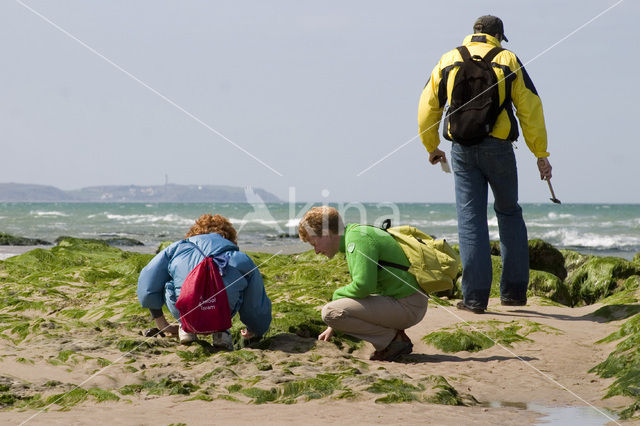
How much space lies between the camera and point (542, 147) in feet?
20.4

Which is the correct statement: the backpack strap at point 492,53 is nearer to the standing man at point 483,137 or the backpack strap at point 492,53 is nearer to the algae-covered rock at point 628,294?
the standing man at point 483,137

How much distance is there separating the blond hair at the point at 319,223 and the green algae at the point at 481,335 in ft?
4.57

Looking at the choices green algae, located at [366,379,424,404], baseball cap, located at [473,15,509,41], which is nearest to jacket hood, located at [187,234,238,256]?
green algae, located at [366,379,424,404]

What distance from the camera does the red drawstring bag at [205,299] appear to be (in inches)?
201

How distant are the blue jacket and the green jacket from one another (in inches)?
27.2

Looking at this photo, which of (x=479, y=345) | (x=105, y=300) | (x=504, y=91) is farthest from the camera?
(x=105, y=300)

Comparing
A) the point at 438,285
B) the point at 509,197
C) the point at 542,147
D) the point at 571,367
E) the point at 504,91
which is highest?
the point at 504,91

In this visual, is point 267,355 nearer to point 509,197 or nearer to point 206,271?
point 206,271

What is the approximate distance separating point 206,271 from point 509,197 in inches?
121

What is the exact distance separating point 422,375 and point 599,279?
4.97 meters

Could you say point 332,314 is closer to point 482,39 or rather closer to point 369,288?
point 369,288

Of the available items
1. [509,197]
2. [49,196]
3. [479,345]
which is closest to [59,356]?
[479,345]

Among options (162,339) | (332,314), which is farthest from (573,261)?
(162,339)

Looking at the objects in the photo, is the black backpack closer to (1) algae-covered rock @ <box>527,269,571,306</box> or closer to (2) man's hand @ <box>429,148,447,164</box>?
(2) man's hand @ <box>429,148,447,164</box>
